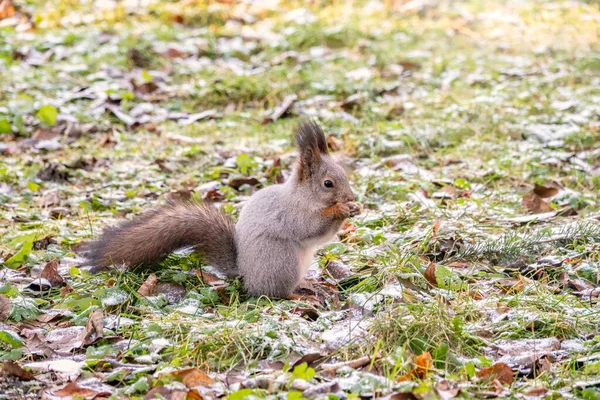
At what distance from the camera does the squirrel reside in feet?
9.83

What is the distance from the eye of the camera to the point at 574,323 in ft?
8.42

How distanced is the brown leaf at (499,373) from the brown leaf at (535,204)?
1.70 metres

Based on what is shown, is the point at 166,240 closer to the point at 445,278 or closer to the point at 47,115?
the point at 445,278

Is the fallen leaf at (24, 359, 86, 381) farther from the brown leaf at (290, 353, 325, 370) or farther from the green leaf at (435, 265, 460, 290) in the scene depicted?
the green leaf at (435, 265, 460, 290)

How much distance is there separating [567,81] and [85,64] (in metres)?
3.59

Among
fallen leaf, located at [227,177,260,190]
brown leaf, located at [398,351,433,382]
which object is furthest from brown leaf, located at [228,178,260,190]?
brown leaf, located at [398,351,433,382]

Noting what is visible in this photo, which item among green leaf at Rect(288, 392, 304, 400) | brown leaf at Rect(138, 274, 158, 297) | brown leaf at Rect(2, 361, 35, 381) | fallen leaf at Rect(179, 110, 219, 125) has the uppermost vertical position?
green leaf at Rect(288, 392, 304, 400)

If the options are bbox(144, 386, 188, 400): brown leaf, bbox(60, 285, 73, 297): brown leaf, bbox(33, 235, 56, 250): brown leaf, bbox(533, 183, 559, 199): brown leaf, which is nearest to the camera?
bbox(144, 386, 188, 400): brown leaf

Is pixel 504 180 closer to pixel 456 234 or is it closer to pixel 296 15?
pixel 456 234

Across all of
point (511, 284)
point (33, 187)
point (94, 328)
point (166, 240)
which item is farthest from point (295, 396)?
point (33, 187)

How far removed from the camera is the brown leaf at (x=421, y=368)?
2.22m

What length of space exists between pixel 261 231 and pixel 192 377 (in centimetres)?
85

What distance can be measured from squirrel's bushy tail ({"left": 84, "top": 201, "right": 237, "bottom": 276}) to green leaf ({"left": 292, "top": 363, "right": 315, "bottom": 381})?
90 cm

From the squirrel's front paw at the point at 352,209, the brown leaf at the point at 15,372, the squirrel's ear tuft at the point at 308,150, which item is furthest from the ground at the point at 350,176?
the squirrel's ear tuft at the point at 308,150
